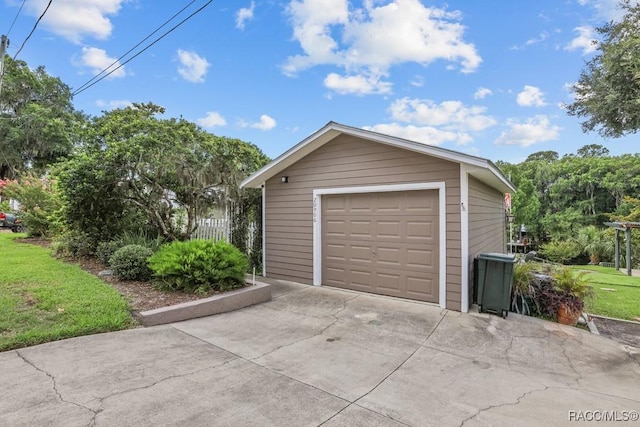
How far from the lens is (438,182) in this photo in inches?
223

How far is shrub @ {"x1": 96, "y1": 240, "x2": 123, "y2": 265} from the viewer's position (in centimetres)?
747

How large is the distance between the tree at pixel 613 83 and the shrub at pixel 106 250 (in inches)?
499

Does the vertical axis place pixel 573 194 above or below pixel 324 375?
above

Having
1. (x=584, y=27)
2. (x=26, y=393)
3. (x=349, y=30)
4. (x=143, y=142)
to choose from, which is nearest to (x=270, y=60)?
(x=349, y=30)

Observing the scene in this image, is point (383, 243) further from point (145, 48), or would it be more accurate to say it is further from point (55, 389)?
point (145, 48)

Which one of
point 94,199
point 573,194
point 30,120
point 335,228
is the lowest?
point 335,228

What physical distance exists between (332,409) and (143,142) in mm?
6798

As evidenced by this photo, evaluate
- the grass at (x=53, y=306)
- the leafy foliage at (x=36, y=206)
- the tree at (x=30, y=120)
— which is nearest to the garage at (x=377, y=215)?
the grass at (x=53, y=306)

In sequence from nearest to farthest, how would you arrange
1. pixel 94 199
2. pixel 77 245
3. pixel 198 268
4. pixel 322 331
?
pixel 322 331 → pixel 198 268 → pixel 94 199 → pixel 77 245

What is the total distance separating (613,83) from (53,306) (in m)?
13.5

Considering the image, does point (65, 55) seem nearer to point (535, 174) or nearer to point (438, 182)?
point (438, 182)

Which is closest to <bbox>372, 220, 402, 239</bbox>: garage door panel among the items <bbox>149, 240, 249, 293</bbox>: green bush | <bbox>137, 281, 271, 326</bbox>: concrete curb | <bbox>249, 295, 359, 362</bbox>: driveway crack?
<bbox>249, 295, 359, 362</bbox>: driveway crack

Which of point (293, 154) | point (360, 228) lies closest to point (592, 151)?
point (360, 228)

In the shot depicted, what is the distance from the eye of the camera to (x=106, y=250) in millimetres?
7531
